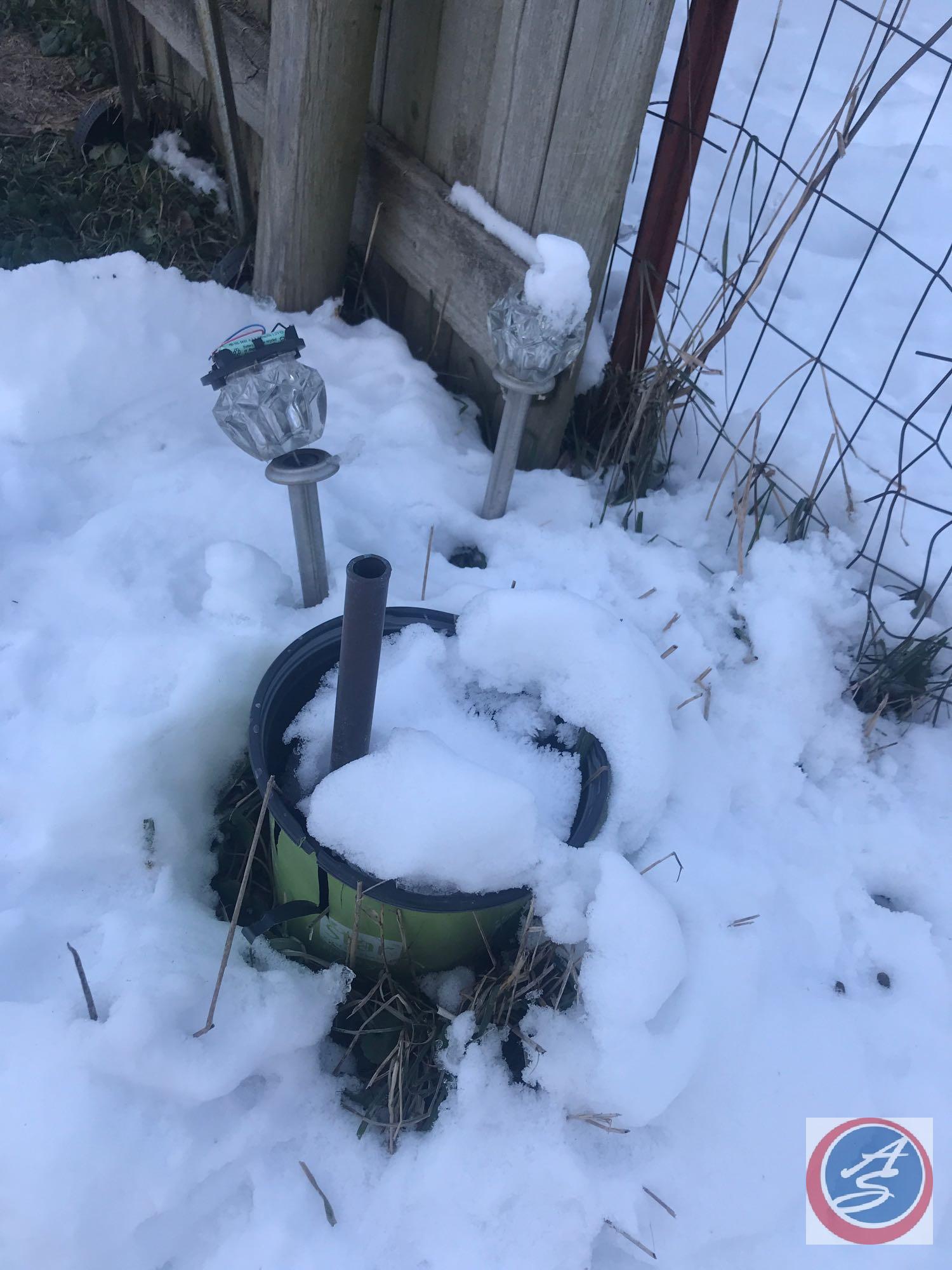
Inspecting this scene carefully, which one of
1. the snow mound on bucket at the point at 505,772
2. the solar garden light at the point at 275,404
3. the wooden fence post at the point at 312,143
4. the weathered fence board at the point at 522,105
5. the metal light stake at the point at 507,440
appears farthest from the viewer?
the wooden fence post at the point at 312,143

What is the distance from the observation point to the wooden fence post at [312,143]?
179 cm

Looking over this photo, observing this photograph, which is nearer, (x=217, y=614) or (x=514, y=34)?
(x=217, y=614)

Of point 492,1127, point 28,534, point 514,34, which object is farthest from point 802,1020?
point 514,34

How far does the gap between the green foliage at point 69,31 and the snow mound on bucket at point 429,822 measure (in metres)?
3.06

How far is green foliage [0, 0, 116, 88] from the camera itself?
3123 millimetres

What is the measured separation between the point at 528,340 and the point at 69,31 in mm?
2713

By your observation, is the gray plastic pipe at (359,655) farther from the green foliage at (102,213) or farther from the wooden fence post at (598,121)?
the green foliage at (102,213)

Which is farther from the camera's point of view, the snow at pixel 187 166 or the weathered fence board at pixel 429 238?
the snow at pixel 187 166

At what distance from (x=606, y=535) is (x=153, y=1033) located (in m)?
1.21

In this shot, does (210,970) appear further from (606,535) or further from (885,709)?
(885,709)

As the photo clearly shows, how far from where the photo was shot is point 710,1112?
1235 millimetres

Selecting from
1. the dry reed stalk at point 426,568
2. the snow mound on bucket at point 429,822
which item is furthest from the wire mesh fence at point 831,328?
the snow mound on bucket at point 429,822

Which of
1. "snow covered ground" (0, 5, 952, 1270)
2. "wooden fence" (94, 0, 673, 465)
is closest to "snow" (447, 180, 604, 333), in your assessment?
"wooden fence" (94, 0, 673, 465)

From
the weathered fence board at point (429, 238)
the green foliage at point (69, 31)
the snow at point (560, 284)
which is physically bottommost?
the green foliage at point (69, 31)
